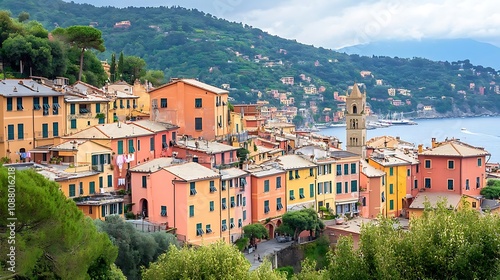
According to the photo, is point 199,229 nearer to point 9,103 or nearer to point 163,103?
point 9,103

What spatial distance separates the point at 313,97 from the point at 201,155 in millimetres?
151123

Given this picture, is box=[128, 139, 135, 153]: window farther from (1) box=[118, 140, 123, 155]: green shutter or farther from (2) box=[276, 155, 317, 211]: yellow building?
(2) box=[276, 155, 317, 211]: yellow building

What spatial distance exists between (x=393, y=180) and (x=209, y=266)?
30.9 metres

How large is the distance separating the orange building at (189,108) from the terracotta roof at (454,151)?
1650 centimetres

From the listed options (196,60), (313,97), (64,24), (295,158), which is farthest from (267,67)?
(295,158)

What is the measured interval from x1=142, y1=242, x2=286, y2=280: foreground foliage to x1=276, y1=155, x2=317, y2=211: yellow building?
64.7 ft

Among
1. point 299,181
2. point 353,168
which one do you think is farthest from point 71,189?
point 353,168

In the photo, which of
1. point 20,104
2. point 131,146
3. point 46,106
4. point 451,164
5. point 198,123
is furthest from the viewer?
point 451,164

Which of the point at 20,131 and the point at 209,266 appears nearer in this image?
the point at 209,266

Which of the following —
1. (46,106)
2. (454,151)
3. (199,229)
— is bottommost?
(199,229)

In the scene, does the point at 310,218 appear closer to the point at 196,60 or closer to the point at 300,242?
the point at 300,242

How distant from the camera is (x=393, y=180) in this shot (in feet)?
182

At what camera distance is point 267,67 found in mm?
190000

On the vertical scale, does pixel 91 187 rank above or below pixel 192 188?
above
